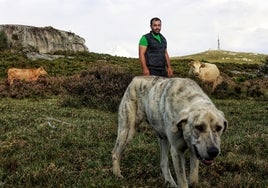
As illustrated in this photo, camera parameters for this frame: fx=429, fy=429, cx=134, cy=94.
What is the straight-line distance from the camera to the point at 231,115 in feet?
49.5

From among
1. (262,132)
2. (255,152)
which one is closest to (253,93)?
(262,132)

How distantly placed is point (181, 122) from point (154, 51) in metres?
5.13

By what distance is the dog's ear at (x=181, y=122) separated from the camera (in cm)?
536

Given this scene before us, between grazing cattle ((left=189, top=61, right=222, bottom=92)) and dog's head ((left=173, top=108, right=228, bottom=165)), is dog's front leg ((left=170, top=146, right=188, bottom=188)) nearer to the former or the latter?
dog's head ((left=173, top=108, right=228, bottom=165))

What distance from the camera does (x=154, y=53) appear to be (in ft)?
33.9

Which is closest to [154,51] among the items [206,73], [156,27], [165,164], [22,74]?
[156,27]

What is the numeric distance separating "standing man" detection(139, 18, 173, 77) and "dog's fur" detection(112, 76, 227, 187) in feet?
10.1

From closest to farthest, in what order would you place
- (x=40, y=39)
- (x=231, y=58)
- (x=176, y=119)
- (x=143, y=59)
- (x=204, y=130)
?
(x=204, y=130) < (x=176, y=119) < (x=143, y=59) < (x=40, y=39) < (x=231, y=58)

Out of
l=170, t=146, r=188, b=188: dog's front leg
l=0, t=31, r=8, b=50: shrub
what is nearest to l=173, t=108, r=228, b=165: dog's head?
l=170, t=146, r=188, b=188: dog's front leg

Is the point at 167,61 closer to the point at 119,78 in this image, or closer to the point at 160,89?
the point at 160,89

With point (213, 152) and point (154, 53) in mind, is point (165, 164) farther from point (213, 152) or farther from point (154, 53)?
point (154, 53)

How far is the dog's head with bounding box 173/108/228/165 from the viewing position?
5.00 meters

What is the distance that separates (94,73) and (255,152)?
14.6 metres

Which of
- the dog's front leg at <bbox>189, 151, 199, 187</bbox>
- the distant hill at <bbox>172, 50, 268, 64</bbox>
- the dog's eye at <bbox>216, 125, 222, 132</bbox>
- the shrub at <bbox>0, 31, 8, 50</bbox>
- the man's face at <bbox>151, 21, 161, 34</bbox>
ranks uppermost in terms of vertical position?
the shrub at <bbox>0, 31, 8, 50</bbox>
